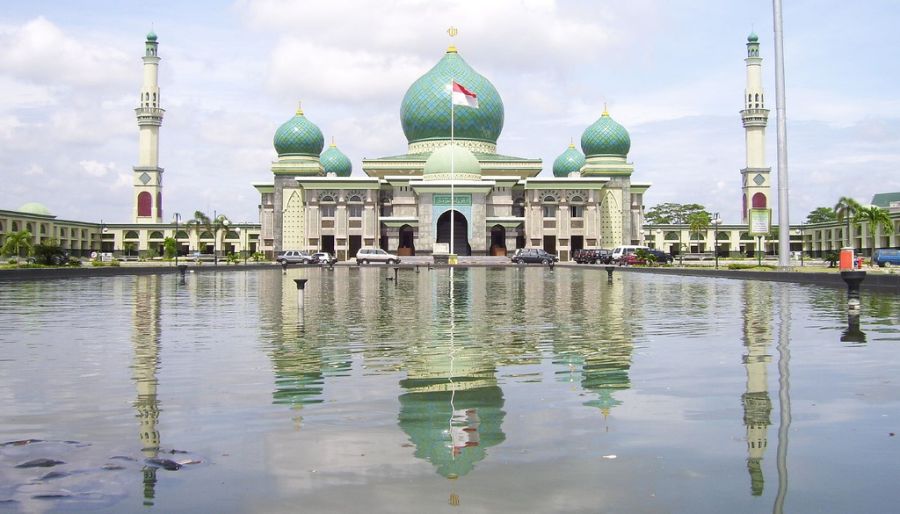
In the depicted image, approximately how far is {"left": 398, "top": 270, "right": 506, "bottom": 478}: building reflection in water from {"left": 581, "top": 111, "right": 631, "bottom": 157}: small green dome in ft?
226

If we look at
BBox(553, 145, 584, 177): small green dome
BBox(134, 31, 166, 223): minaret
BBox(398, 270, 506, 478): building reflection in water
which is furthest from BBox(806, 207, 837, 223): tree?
BBox(398, 270, 506, 478): building reflection in water

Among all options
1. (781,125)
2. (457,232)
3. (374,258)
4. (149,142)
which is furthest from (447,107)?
(781,125)

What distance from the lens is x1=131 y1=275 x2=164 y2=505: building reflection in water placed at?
5.05 meters

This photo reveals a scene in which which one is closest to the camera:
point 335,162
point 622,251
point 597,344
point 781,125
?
point 597,344

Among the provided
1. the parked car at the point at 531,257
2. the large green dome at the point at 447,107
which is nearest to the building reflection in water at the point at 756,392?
the parked car at the point at 531,257

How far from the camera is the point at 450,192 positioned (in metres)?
71.0

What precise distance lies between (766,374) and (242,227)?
10705cm

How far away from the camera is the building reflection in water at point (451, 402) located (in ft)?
17.6

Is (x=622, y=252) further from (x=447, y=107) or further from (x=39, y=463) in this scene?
(x=39, y=463)

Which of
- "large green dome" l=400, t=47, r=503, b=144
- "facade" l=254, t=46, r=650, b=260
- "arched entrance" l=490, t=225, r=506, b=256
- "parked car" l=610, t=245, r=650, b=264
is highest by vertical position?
"large green dome" l=400, t=47, r=503, b=144

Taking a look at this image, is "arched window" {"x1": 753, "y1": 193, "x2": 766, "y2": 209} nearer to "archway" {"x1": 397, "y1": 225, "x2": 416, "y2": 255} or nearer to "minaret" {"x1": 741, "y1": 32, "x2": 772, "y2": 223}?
"minaret" {"x1": 741, "y1": 32, "x2": 772, "y2": 223}

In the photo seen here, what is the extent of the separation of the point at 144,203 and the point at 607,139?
52134 millimetres

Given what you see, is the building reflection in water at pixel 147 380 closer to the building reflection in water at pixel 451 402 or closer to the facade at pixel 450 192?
the building reflection in water at pixel 451 402

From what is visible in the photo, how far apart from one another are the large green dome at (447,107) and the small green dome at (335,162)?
846 centimetres
